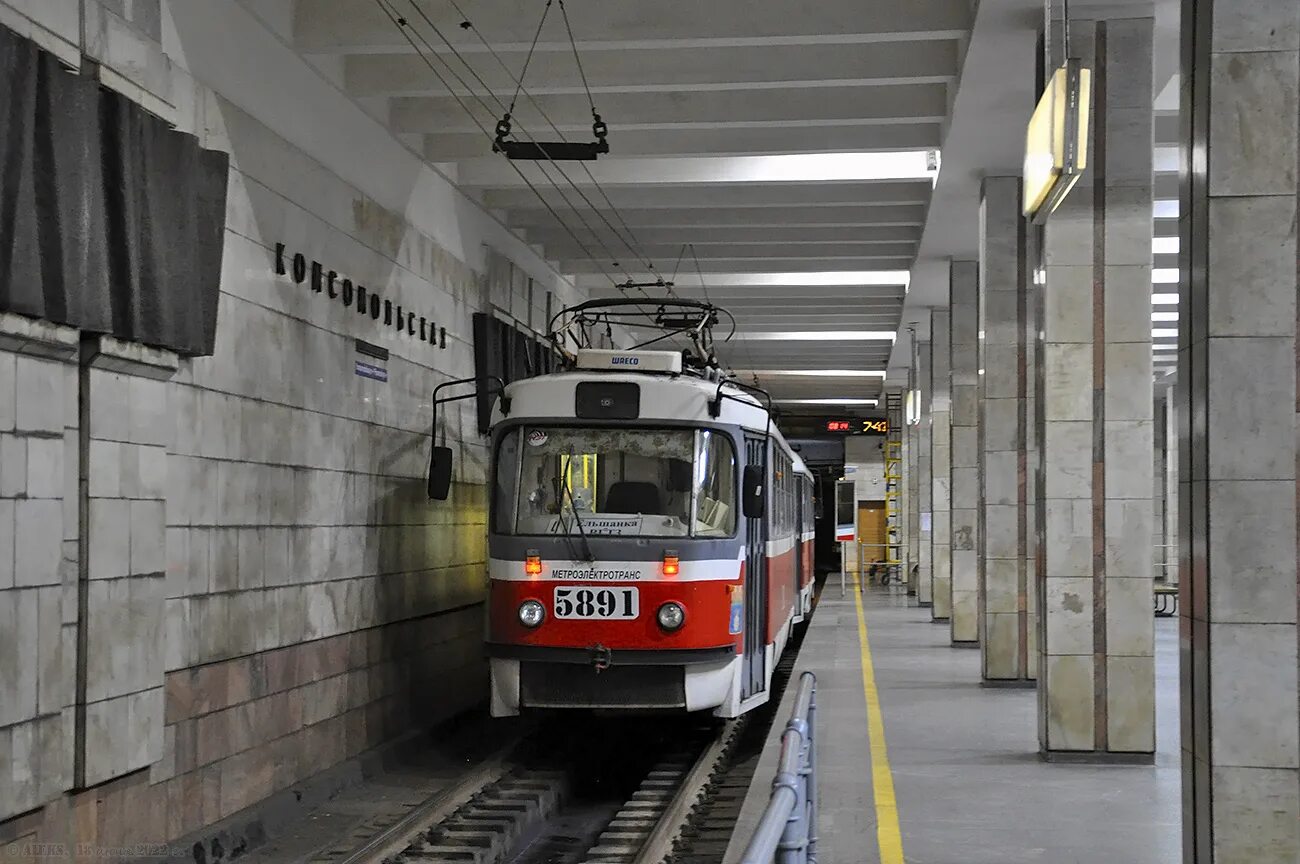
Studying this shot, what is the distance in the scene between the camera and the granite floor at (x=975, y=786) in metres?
8.52

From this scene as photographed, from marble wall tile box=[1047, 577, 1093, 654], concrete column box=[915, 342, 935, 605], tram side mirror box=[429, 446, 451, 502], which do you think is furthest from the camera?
concrete column box=[915, 342, 935, 605]

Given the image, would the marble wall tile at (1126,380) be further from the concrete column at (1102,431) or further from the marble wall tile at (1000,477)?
the marble wall tile at (1000,477)

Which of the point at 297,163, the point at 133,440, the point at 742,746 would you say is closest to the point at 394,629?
the point at 742,746

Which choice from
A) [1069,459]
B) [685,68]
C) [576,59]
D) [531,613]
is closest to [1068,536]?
[1069,459]

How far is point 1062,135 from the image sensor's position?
7.93 m

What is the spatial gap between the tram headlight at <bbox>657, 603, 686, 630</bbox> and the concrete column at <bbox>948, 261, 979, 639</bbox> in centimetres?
1123

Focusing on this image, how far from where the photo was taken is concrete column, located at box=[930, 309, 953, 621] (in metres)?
28.7

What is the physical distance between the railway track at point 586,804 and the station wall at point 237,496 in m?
1.32

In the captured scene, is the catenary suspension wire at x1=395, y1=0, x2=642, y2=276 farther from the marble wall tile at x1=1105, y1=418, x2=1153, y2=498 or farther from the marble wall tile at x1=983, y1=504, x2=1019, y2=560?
the marble wall tile at x1=983, y1=504, x2=1019, y2=560

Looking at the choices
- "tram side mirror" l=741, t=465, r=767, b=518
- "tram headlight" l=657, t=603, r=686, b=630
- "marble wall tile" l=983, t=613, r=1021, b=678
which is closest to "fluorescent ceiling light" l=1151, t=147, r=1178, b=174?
"marble wall tile" l=983, t=613, r=1021, b=678

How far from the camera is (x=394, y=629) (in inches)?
598

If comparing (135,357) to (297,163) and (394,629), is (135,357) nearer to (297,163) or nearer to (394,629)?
(297,163)

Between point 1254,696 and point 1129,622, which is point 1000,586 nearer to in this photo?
point 1129,622

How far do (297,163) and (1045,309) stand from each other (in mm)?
6287
